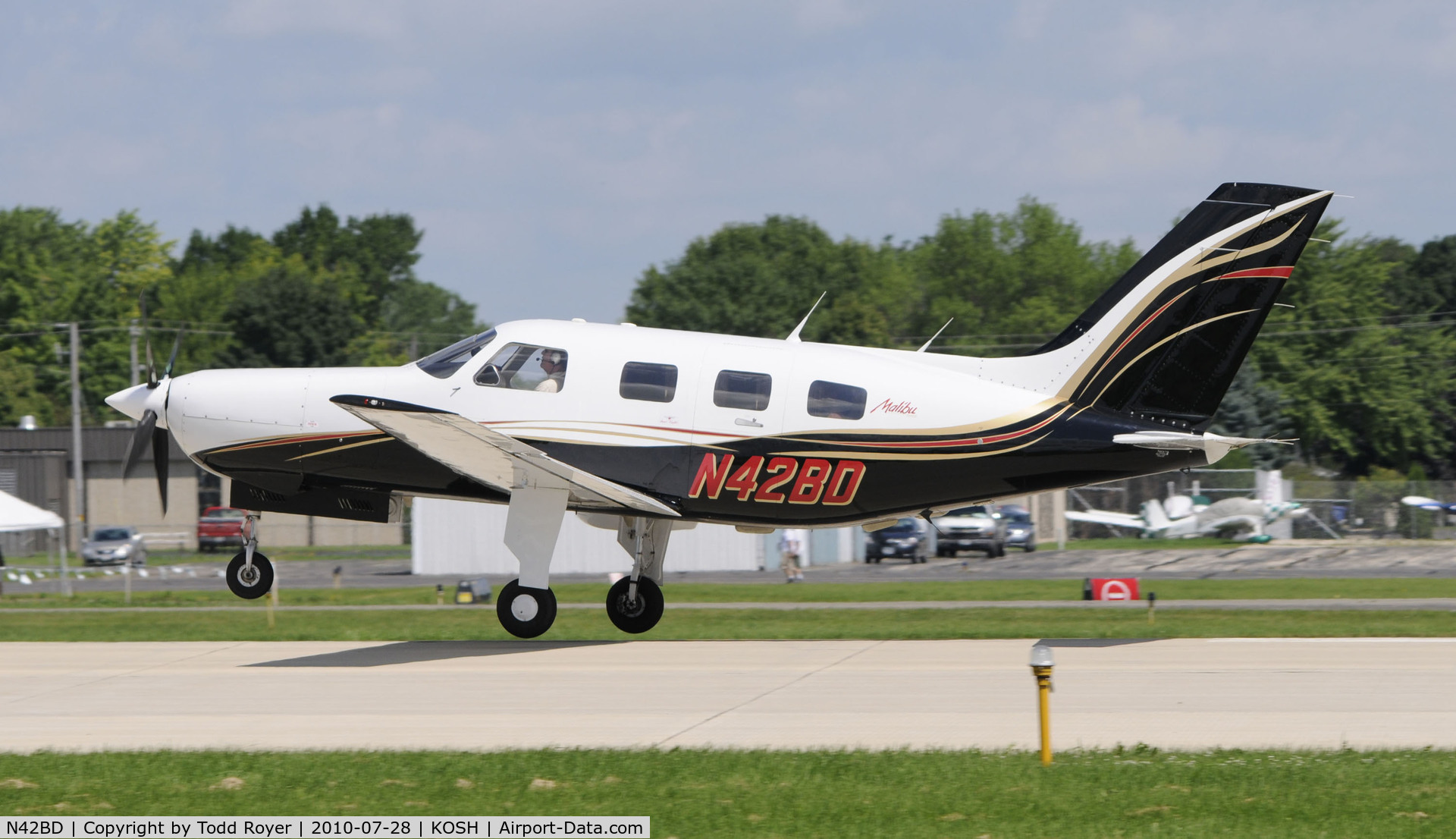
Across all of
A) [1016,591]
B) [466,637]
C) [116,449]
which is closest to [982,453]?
[466,637]

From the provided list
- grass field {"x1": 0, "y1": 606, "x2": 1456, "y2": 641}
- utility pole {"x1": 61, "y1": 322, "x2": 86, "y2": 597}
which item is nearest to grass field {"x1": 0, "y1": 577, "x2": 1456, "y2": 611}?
utility pole {"x1": 61, "y1": 322, "x2": 86, "y2": 597}

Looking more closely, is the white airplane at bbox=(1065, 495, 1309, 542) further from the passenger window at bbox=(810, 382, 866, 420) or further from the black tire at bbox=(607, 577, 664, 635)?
the passenger window at bbox=(810, 382, 866, 420)

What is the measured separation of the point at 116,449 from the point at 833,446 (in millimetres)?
58887

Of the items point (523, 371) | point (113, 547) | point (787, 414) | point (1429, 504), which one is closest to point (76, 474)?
point (113, 547)

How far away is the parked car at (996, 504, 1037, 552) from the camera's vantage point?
58.4 m

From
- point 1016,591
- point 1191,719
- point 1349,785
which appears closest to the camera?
point 1349,785

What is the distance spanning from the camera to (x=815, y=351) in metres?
17.9

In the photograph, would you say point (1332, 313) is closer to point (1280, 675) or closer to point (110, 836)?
point (1280, 675)

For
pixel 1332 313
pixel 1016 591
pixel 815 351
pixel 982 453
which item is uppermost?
pixel 1332 313

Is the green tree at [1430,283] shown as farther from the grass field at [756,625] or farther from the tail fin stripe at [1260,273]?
the tail fin stripe at [1260,273]

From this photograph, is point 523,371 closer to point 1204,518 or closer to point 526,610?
point 526,610

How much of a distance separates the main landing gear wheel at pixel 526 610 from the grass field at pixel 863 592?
19.5 meters

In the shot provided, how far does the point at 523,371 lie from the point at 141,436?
19.4 feet

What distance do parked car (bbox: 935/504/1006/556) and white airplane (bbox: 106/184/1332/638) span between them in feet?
125
